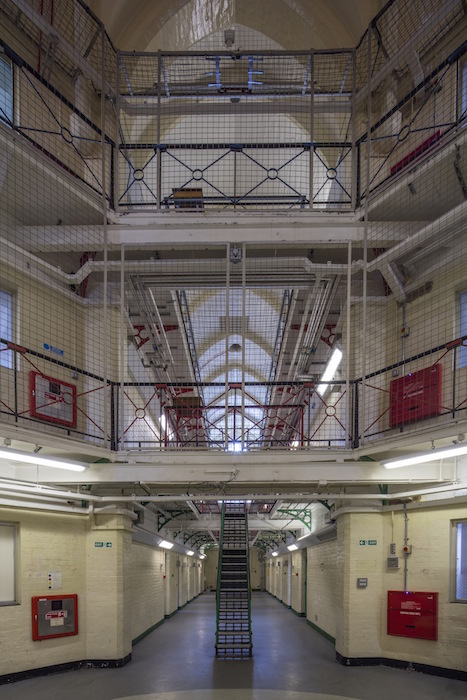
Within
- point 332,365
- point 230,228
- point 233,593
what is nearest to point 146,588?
point 233,593

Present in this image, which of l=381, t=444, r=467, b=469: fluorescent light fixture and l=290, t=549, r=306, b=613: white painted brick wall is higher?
l=381, t=444, r=467, b=469: fluorescent light fixture

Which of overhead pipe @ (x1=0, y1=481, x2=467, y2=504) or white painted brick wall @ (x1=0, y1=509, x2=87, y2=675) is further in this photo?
white painted brick wall @ (x1=0, y1=509, x2=87, y2=675)

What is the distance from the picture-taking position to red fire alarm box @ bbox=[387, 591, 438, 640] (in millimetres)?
8125

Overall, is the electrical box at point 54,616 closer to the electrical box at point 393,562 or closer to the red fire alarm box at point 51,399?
the red fire alarm box at point 51,399

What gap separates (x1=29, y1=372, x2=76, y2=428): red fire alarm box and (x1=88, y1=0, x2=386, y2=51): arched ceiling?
6299mm

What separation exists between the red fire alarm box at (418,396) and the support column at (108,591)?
5079mm

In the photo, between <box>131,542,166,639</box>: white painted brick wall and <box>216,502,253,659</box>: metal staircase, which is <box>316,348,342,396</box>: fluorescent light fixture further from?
<box>131,542,166,639</box>: white painted brick wall

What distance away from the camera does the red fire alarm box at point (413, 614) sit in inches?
320

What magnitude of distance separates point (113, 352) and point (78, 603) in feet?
14.3

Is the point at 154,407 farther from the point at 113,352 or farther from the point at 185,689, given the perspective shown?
the point at 185,689

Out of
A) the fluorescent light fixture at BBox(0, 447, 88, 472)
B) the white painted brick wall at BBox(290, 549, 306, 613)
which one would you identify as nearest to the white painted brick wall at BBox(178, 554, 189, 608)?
the white painted brick wall at BBox(290, 549, 306, 613)

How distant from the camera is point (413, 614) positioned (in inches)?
327

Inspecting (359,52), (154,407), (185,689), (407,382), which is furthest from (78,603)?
(359,52)

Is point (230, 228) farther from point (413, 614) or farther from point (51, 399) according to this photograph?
point (413, 614)
